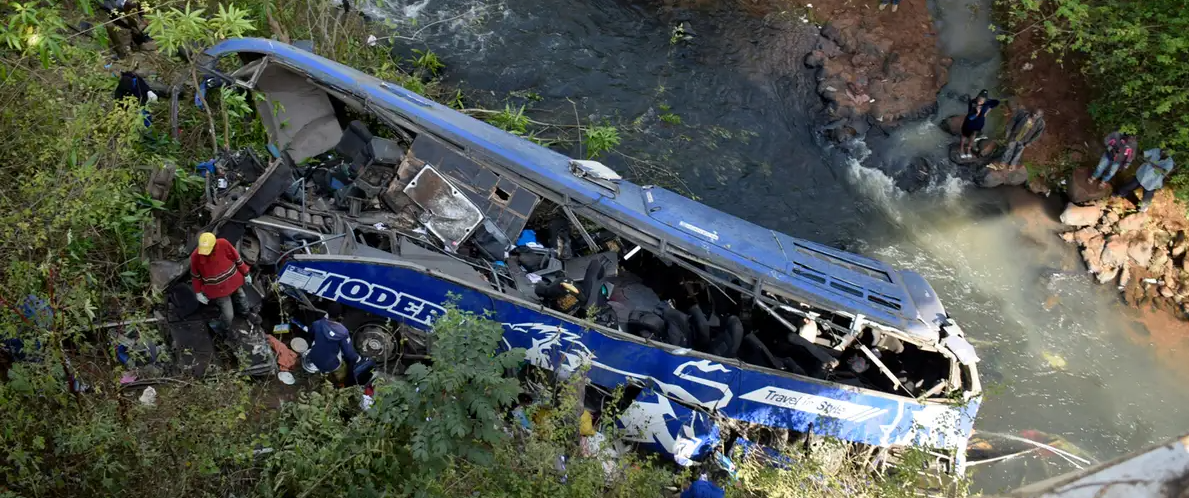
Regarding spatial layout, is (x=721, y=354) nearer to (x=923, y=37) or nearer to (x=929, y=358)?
(x=929, y=358)

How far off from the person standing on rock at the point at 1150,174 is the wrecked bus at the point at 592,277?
614 cm

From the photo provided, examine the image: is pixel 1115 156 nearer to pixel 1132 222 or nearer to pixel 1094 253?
pixel 1132 222

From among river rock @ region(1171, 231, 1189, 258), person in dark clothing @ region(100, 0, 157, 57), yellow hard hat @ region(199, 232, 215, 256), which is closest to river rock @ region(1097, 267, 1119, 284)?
river rock @ region(1171, 231, 1189, 258)

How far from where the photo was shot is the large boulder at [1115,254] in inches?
445

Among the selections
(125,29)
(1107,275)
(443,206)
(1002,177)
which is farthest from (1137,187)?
(125,29)

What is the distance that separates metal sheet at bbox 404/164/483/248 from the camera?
25.2 feet

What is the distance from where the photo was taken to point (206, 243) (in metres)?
6.25

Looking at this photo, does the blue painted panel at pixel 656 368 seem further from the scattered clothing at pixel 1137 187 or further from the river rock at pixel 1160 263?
the scattered clothing at pixel 1137 187

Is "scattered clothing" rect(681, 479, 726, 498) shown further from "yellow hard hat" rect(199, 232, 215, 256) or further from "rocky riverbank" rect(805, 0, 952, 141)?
"rocky riverbank" rect(805, 0, 952, 141)

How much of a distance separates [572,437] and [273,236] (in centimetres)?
337

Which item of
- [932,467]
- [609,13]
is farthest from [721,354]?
[609,13]

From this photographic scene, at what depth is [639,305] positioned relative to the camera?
7887mm

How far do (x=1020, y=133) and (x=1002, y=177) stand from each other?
713mm

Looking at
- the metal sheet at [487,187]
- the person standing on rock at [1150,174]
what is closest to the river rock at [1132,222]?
the person standing on rock at [1150,174]
